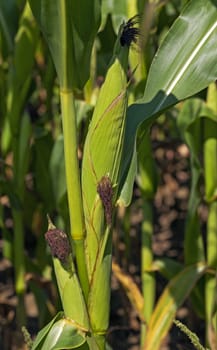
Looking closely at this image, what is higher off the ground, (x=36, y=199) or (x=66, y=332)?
(x=36, y=199)

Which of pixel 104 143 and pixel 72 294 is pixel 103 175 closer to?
pixel 104 143

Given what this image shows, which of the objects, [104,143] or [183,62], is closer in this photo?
[104,143]

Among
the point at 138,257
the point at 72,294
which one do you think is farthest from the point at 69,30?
the point at 138,257

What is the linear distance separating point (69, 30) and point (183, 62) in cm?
24

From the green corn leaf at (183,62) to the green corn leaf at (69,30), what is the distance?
0.15m

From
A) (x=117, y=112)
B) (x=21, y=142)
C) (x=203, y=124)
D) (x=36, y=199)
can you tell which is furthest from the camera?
(x=36, y=199)

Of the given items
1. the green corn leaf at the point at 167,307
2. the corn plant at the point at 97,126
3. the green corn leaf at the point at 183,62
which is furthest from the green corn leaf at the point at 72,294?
the green corn leaf at the point at 167,307

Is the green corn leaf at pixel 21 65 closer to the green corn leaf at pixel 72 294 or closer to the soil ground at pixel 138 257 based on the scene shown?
the soil ground at pixel 138 257

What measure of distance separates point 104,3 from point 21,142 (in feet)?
1.36

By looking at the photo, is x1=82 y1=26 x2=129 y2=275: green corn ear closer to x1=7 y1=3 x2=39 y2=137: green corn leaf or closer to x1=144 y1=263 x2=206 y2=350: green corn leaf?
x1=144 y1=263 x2=206 y2=350: green corn leaf

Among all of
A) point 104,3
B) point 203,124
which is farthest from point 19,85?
point 203,124

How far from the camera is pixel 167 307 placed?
1806 millimetres

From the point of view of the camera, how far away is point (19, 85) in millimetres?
1948

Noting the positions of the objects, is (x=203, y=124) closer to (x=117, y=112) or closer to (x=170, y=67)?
(x=170, y=67)
